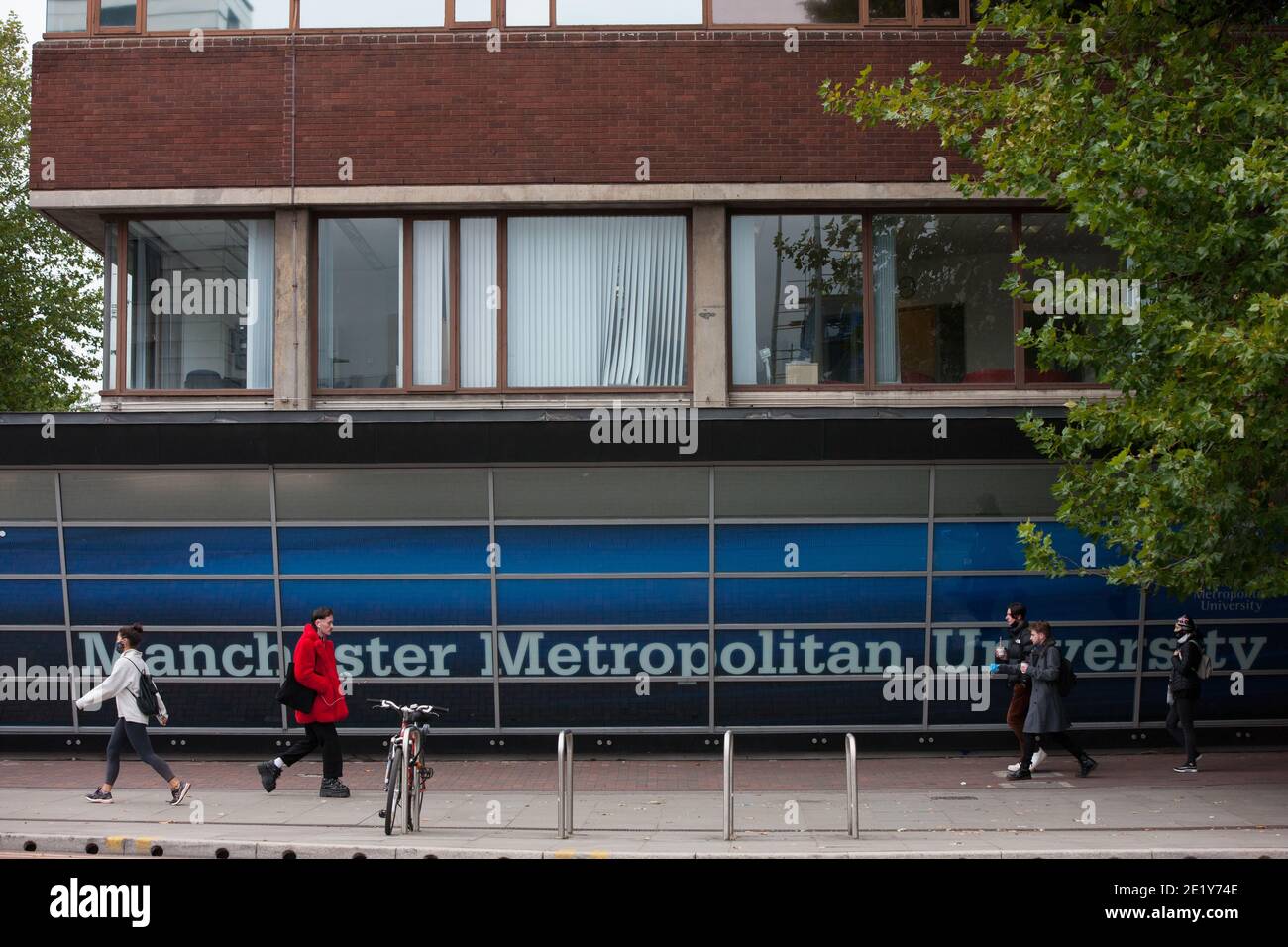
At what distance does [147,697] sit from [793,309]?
27.6 ft

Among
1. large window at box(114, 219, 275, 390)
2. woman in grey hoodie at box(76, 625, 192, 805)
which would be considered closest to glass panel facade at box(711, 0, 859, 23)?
large window at box(114, 219, 275, 390)

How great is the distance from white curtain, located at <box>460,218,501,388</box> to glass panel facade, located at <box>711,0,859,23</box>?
3.79 meters

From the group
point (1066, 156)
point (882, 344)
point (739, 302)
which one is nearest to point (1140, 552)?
point (1066, 156)

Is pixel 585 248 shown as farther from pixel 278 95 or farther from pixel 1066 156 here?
pixel 1066 156

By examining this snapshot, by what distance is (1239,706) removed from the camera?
15.1 m

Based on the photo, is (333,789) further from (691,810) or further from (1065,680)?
(1065,680)

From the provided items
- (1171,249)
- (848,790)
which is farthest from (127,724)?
(1171,249)

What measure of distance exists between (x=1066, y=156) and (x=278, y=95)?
9.03m

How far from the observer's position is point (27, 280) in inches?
1133

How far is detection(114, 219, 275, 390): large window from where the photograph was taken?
50.1 ft

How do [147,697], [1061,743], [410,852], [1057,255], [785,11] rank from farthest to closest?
[1057,255] → [785,11] → [1061,743] → [147,697] → [410,852]

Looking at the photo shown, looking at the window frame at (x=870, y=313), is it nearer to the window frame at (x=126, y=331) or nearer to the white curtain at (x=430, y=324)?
the white curtain at (x=430, y=324)

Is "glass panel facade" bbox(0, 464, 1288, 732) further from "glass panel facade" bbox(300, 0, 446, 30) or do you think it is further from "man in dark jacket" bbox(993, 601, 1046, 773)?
"glass panel facade" bbox(300, 0, 446, 30)

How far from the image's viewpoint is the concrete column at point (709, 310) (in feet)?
48.8
